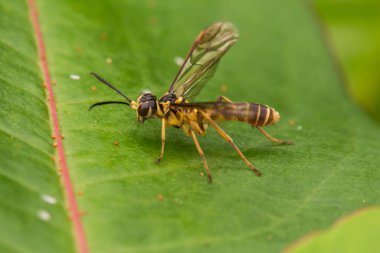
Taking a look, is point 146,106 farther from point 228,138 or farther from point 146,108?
point 228,138

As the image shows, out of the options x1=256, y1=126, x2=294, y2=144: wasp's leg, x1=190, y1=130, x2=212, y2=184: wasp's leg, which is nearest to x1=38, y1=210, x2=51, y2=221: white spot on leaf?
x1=190, y1=130, x2=212, y2=184: wasp's leg

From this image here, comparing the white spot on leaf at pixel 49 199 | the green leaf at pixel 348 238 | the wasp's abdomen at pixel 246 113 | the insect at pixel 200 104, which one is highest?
the insect at pixel 200 104

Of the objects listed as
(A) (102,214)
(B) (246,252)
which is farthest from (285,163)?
(A) (102,214)

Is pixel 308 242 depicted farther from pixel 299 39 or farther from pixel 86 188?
pixel 299 39

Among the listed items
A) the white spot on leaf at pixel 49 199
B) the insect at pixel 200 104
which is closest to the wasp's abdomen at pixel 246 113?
the insect at pixel 200 104

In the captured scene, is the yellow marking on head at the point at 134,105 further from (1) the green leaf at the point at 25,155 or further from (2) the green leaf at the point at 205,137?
(1) the green leaf at the point at 25,155

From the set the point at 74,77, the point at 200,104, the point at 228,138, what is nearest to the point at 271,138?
the point at 228,138

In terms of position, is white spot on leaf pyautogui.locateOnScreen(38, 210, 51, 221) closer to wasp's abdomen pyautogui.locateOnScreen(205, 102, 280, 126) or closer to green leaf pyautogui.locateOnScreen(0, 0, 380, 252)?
green leaf pyautogui.locateOnScreen(0, 0, 380, 252)

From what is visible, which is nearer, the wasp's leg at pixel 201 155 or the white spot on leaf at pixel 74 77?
the wasp's leg at pixel 201 155
